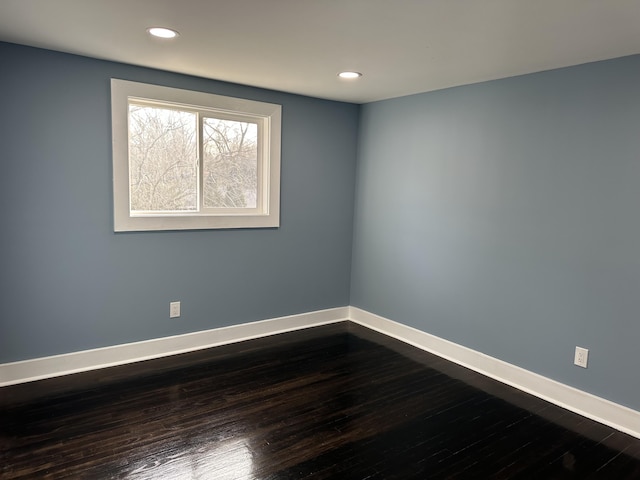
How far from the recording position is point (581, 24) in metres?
2.01

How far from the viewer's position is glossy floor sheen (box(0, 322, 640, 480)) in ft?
6.92

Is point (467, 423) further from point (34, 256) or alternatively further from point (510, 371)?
point (34, 256)

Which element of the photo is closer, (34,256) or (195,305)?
(34,256)

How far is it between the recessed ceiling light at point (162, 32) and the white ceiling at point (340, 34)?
0.20 feet

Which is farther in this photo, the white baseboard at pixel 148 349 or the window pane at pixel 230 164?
the window pane at pixel 230 164

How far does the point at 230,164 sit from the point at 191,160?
0.34 metres

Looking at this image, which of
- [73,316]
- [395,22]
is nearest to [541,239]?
[395,22]

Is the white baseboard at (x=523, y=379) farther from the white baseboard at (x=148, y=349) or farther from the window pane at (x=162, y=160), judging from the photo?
the window pane at (x=162, y=160)

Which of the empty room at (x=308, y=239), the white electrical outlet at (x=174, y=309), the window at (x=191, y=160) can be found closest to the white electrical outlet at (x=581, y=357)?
the empty room at (x=308, y=239)

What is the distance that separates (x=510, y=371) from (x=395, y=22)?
2478 millimetres

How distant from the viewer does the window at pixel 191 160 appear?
122 inches

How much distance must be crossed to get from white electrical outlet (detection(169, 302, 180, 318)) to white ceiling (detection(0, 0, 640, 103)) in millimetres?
1781

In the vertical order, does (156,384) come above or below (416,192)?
below

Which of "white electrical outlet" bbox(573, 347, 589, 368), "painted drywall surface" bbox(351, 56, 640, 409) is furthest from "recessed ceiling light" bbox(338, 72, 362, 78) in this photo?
"white electrical outlet" bbox(573, 347, 589, 368)
